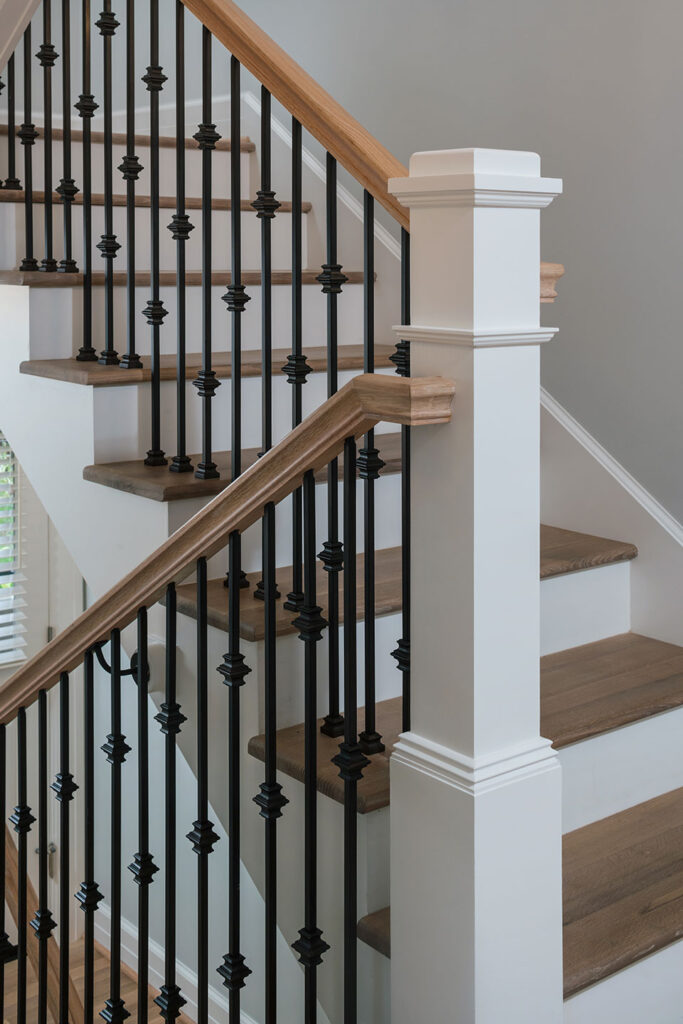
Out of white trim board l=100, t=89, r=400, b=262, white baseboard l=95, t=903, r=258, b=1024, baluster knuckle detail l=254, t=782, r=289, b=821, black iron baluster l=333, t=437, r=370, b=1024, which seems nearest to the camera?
black iron baluster l=333, t=437, r=370, b=1024

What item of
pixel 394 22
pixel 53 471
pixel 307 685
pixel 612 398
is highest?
pixel 394 22

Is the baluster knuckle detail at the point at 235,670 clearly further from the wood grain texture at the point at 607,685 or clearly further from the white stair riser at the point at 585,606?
the white stair riser at the point at 585,606

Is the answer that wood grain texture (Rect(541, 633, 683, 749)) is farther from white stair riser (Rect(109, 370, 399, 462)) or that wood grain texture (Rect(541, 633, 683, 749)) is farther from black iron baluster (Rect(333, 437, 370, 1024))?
white stair riser (Rect(109, 370, 399, 462))

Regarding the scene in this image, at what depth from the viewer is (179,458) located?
2232mm

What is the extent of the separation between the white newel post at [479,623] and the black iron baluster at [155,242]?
1.11m

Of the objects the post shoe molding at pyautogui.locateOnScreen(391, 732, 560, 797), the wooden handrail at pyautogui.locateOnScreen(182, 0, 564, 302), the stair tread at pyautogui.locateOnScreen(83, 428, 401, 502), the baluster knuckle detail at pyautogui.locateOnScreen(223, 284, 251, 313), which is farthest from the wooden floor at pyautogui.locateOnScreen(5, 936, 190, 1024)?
the wooden handrail at pyautogui.locateOnScreen(182, 0, 564, 302)

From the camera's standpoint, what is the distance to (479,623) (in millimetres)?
1229

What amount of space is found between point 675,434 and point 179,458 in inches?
43.8

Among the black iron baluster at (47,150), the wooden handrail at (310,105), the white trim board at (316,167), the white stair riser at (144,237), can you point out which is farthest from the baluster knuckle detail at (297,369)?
the white trim board at (316,167)

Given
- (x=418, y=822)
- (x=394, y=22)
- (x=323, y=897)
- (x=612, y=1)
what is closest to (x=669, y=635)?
(x=323, y=897)

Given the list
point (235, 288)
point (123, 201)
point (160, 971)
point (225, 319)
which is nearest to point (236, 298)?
point (235, 288)

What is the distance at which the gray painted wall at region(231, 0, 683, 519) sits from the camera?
2.37 m

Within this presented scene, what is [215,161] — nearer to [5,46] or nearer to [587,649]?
[5,46]

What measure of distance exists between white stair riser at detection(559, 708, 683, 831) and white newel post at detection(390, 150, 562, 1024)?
1.79 feet
